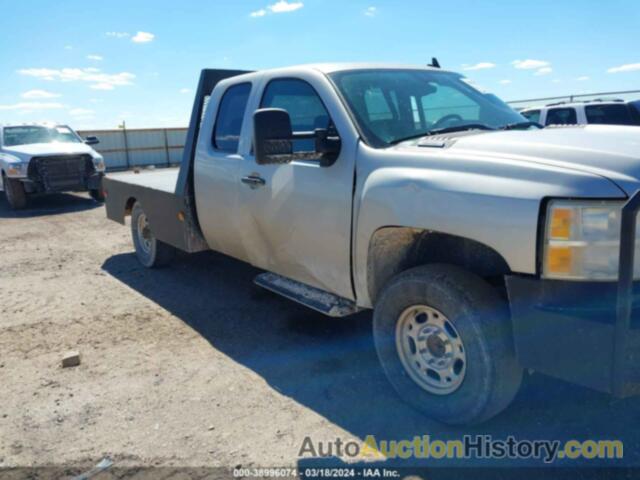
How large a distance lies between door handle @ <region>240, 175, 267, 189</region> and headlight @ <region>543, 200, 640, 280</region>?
2239 mm

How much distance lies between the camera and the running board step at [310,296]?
12.4 feet

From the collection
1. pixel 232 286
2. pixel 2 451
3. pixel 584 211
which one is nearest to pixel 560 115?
pixel 232 286

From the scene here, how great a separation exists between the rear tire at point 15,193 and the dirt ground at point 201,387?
7.50 metres

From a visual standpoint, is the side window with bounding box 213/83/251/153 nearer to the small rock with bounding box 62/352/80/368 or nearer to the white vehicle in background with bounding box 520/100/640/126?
the small rock with bounding box 62/352/80/368

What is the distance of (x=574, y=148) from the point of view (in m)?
2.69

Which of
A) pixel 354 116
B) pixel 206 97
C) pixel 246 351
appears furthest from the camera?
pixel 206 97

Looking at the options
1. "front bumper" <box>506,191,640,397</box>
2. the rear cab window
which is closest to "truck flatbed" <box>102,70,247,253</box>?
"front bumper" <box>506,191,640,397</box>

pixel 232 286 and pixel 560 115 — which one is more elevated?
pixel 560 115

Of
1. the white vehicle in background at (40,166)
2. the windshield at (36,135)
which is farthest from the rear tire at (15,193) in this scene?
the windshield at (36,135)

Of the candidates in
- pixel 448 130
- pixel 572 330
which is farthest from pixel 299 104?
pixel 572 330

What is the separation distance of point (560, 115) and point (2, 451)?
12.3 metres

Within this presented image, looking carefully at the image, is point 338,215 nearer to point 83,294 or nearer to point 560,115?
point 83,294

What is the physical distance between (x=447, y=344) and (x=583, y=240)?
944 mm

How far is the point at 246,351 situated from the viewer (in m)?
4.32
